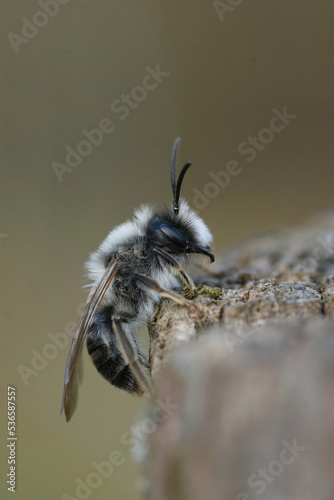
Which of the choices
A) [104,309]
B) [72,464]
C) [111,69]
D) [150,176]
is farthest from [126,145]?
[104,309]

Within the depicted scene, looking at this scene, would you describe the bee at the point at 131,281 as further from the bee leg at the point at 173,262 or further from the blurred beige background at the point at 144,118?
the blurred beige background at the point at 144,118

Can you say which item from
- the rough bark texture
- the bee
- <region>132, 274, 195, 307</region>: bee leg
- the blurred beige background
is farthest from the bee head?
the blurred beige background

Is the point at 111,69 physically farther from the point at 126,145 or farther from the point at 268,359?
the point at 268,359

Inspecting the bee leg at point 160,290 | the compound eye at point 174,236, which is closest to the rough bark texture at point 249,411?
the bee leg at point 160,290

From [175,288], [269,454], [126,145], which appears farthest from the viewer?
[126,145]

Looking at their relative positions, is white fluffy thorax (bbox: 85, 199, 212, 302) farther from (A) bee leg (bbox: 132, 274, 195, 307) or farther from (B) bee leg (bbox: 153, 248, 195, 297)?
Result: (A) bee leg (bbox: 132, 274, 195, 307)

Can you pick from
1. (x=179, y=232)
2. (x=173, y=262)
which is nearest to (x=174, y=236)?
(x=179, y=232)
